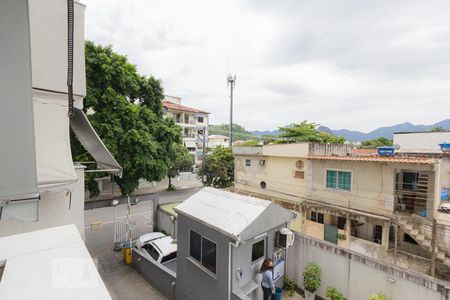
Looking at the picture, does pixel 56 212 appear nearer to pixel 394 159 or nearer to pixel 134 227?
pixel 134 227

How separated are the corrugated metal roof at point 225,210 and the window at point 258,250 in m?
1.09

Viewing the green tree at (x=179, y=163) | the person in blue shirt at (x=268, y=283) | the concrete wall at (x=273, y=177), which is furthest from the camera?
the green tree at (x=179, y=163)

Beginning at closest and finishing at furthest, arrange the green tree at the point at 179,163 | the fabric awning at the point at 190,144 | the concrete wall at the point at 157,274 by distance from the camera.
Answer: the concrete wall at the point at 157,274 → the green tree at the point at 179,163 → the fabric awning at the point at 190,144

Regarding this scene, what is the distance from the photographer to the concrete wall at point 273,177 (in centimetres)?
1582

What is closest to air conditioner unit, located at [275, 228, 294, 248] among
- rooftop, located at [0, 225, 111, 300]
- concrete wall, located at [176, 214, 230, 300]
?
concrete wall, located at [176, 214, 230, 300]

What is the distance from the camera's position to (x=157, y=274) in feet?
29.0

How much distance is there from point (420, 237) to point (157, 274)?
1157 centimetres

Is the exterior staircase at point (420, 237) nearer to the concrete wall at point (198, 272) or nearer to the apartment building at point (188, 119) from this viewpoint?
the concrete wall at point (198, 272)

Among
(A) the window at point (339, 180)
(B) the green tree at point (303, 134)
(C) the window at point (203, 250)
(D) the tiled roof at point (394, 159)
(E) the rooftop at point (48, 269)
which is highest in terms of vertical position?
(B) the green tree at point (303, 134)

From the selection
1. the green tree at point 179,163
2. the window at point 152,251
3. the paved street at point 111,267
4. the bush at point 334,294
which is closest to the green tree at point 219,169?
the green tree at point 179,163

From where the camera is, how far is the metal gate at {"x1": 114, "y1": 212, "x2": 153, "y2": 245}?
12598 millimetres

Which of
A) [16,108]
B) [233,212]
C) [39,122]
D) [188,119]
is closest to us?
[16,108]

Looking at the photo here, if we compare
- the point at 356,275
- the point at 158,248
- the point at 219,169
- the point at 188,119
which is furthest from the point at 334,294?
the point at 188,119

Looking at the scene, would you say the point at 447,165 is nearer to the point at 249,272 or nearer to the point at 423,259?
the point at 423,259
